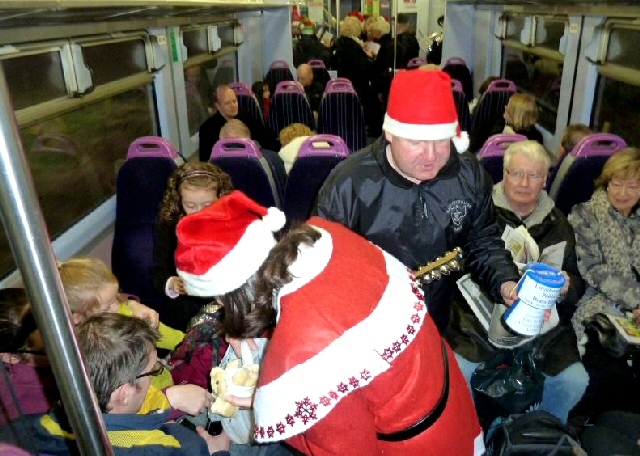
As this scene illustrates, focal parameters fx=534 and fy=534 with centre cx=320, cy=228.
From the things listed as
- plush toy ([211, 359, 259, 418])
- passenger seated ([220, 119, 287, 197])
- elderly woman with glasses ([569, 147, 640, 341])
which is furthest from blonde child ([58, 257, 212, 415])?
elderly woman with glasses ([569, 147, 640, 341])

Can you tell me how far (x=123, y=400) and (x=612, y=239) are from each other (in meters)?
2.31

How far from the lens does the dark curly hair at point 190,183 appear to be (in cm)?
243

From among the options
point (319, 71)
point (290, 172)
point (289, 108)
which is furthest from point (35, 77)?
point (319, 71)

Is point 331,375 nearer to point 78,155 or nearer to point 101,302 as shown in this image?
point 101,302

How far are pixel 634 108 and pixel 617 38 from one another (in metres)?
0.58

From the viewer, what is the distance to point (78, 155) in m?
3.34

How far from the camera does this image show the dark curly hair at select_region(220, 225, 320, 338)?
1102 millimetres

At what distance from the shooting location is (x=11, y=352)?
1.45 m

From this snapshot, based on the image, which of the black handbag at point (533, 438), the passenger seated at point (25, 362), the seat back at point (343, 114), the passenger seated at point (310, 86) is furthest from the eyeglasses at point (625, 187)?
the passenger seated at point (310, 86)

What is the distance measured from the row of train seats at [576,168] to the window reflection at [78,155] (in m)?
2.42

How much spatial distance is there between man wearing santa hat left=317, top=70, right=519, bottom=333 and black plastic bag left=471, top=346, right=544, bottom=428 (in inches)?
15.4

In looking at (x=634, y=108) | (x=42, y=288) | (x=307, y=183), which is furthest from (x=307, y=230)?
(x=634, y=108)

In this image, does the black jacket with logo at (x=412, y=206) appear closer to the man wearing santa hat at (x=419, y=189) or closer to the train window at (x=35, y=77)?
the man wearing santa hat at (x=419, y=189)

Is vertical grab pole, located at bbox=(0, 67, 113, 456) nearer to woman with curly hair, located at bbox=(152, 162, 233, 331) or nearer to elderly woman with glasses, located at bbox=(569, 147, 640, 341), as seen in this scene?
woman with curly hair, located at bbox=(152, 162, 233, 331)
